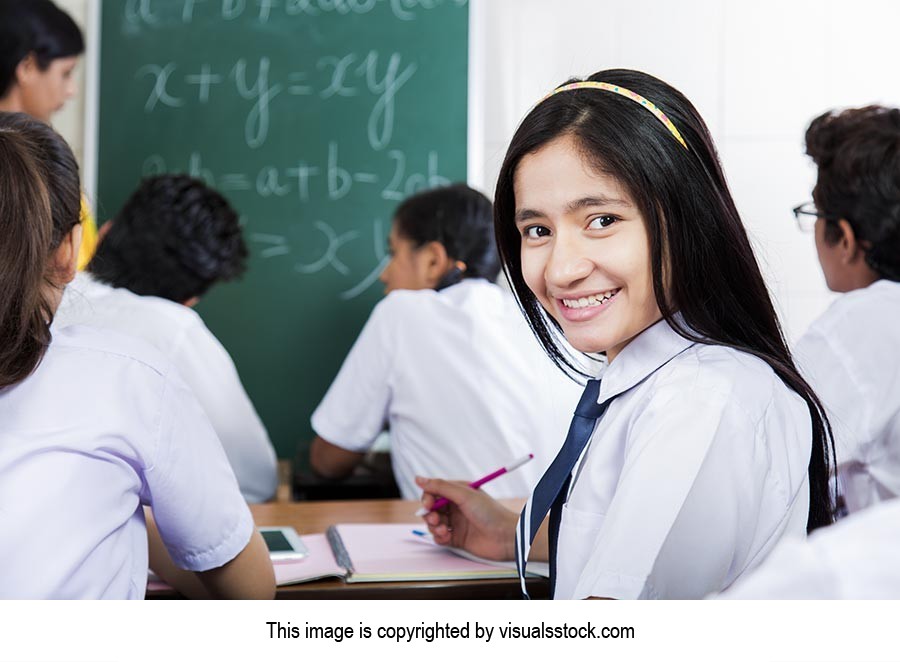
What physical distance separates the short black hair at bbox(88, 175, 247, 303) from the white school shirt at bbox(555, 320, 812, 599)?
1634 millimetres

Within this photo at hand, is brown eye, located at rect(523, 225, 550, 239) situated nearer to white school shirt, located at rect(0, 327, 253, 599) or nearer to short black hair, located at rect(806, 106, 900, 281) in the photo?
white school shirt, located at rect(0, 327, 253, 599)

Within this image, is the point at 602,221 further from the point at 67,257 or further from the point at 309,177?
the point at 309,177

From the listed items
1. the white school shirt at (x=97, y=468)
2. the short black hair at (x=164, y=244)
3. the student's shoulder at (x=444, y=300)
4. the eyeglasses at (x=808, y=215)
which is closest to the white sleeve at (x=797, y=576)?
the white school shirt at (x=97, y=468)

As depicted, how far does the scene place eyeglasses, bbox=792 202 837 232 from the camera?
1686 mm

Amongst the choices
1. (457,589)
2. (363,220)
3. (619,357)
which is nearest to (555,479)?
(619,357)

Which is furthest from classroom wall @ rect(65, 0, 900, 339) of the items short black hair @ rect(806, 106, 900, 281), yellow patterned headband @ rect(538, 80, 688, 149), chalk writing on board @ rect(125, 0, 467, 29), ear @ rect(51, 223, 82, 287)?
ear @ rect(51, 223, 82, 287)

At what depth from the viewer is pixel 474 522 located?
4.44 feet

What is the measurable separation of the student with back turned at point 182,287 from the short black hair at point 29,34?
0.36m

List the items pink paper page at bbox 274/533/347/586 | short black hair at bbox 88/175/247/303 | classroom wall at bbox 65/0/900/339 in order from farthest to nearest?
short black hair at bbox 88/175/247/303 → classroom wall at bbox 65/0/900/339 → pink paper page at bbox 274/533/347/586

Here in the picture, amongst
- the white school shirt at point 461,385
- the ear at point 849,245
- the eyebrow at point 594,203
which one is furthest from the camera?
the white school shirt at point 461,385

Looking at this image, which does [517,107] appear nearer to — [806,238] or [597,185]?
[806,238]

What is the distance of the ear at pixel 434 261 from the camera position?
94.4 inches

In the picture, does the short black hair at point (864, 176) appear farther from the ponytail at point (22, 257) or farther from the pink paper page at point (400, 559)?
the ponytail at point (22, 257)

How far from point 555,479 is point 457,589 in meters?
0.30
